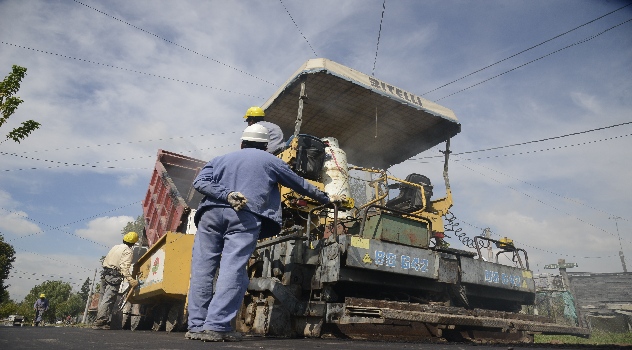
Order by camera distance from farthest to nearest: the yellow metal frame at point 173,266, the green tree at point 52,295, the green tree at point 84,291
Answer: the green tree at point 84,291 < the green tree at point 52,295 < the yellow metal frame at point 173,266

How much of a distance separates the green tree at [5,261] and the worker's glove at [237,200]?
35.4 meters

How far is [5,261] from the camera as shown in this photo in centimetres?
2955

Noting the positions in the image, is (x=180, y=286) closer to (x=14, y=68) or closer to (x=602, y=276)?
(x=14, y=68)

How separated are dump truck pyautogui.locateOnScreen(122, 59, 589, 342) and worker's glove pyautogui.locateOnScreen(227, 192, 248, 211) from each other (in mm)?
1114

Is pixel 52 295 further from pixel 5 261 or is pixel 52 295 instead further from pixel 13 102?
pixel 13 102

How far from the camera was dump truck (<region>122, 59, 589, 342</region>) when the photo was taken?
344 cm

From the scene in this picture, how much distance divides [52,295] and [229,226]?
73102 millimetres

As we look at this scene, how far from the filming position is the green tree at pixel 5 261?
2908 cm

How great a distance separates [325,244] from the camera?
3695 mm

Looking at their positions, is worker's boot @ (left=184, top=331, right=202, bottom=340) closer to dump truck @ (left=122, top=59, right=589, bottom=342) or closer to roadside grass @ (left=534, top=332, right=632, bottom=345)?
dump truck @ (left=122, top=59, right=589, bottom=342)

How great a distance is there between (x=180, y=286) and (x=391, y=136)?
4.57 meters

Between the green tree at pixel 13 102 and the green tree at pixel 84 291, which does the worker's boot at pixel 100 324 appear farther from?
the green tree at pixel 84 291

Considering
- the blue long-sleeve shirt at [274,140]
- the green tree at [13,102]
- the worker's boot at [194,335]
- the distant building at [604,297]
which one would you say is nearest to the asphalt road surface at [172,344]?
the worker's boot at [194,335]

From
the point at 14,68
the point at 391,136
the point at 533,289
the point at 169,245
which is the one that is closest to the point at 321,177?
the point at 169,245
